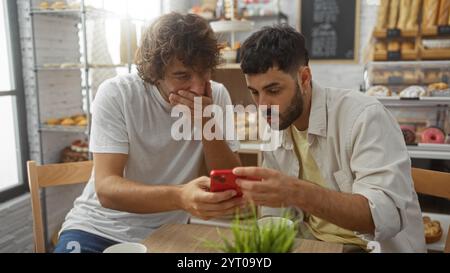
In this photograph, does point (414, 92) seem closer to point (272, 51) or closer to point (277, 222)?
point (272, 51)

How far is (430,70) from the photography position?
2.37 meters

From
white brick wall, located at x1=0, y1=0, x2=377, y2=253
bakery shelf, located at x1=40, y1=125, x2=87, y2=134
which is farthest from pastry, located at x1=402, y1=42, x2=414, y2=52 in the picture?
white brick wall, located at x1=0, y1=0, x2=377, y2=253

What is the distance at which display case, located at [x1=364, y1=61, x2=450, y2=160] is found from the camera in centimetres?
222

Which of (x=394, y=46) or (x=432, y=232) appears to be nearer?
(x=432, y=232)

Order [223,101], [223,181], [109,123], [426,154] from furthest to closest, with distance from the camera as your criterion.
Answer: [426,154] → [223,101] → [109,123] → [223,181]

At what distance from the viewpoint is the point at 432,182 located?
1.63m

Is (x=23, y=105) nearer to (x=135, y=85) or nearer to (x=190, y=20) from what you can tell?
(x=135, y=85)

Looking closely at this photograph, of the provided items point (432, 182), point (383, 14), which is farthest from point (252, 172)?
point (383, 14)

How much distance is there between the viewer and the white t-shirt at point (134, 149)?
1.64m

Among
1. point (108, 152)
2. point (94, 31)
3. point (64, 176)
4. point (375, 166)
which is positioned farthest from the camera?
point (94, 31)

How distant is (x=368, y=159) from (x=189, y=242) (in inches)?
24.7

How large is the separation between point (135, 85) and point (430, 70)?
5.61ft

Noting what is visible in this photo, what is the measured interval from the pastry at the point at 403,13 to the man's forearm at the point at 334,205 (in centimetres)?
163

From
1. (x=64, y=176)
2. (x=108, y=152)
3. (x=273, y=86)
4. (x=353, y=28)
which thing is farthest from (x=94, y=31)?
(x=353, y=28)
